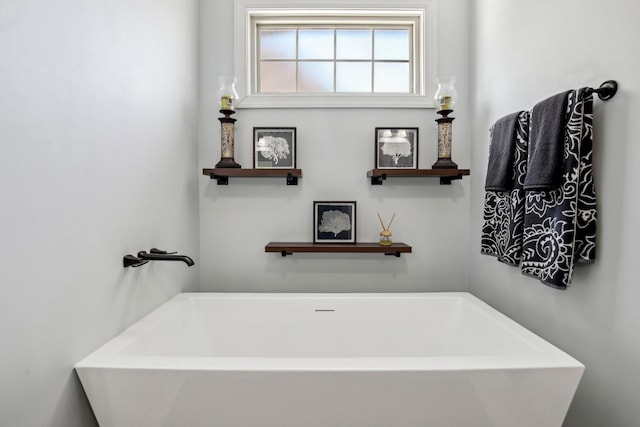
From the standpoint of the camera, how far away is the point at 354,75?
7.25 ft


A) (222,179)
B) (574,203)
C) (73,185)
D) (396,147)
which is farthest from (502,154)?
(73,185)

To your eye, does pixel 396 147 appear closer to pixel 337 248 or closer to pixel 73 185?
pixel 337 248

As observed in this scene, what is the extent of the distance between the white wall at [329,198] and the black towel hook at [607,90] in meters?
1.00

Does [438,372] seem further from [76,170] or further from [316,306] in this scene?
[76,170]

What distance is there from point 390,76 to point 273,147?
0.88 meters

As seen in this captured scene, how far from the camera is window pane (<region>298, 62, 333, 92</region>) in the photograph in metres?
2.21

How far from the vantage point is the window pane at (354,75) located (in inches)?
86.8

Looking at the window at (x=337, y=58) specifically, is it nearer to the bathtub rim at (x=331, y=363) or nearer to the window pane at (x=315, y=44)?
the window pane at (x=315, y=44)

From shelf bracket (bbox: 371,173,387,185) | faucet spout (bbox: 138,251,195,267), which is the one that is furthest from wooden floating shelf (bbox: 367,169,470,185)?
faucet spout (bbox: 138,251,195,267)

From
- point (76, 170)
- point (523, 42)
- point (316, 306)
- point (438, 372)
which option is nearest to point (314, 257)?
point (316, 306)

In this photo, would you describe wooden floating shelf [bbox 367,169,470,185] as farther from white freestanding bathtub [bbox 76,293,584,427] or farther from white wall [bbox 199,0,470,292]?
white freestanding bathtub [bbox 76,293,584,427]

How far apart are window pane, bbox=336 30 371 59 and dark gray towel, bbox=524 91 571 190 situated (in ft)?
4.01

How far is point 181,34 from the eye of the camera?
185 centimetres

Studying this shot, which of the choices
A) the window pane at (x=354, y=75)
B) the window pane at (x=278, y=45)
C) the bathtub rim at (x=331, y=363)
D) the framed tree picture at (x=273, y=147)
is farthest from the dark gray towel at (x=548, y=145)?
the window pane at (x=278, y=45)
